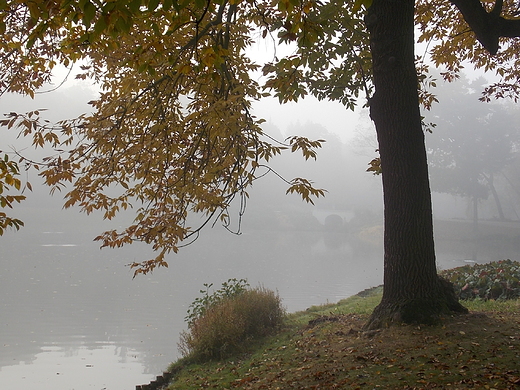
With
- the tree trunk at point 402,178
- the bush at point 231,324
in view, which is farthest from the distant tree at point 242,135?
the bush at point 231,324

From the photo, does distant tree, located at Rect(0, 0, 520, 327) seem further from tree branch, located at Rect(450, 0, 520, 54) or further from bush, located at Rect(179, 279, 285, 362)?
bush, located at Rect(179, 279, 285, 362)

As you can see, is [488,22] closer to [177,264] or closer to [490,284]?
[490,284]

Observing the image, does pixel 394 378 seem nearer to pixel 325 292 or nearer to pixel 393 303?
pixel 393 303

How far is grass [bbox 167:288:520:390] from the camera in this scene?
4.05 m

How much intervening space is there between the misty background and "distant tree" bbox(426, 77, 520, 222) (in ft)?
0.39

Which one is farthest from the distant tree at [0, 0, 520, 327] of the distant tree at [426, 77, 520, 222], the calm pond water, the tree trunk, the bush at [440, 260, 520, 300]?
Answer: the distant tree at [426, 77, 520, 222]

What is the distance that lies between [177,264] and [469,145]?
37112 mm

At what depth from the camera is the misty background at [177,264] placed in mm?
11000

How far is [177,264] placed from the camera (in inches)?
1032

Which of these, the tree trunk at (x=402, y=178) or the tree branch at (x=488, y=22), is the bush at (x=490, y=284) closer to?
the tree trunk at (x=402, y=178)

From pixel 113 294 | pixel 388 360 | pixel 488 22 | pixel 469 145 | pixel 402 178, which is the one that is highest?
pixel 469 145

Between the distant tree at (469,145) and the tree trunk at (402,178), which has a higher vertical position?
the distant tree at (469,145)

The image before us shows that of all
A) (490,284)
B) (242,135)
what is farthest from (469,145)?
(242,135)

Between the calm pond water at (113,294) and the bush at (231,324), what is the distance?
2112 millimetres
